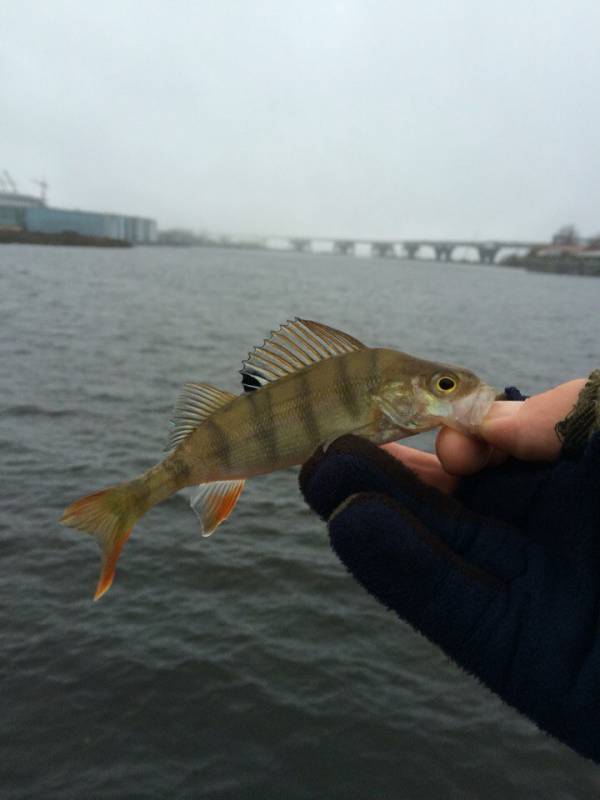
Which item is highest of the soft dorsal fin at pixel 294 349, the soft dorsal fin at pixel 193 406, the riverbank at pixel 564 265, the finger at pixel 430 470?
the riverbank at pixel 564 265

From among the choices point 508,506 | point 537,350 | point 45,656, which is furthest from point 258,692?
point 537,350

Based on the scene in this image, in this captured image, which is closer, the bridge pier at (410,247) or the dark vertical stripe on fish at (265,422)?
the dark vertical stripe on fish at (265,422)

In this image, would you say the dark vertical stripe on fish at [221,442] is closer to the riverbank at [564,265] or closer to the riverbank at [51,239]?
the riverbank at [51,239]

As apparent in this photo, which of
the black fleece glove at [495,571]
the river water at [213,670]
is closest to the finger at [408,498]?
the black fleece glove at [495,571]

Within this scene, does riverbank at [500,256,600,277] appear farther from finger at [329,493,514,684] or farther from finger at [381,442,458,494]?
finger at [329,493,514,684]

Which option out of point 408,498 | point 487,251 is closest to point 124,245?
point 487,251

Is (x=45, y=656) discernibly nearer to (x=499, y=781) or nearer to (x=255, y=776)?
(x=255, y=776)

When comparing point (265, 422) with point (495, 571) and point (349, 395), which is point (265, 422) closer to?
point (349, 395)
